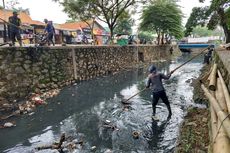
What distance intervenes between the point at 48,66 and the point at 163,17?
2519cm

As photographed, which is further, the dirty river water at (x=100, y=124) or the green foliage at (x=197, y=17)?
the green foliage at (x=197, y=17)

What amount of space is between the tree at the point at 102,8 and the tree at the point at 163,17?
8.42 m

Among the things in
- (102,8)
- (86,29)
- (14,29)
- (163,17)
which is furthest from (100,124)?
(86,29)

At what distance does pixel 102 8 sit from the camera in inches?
1129

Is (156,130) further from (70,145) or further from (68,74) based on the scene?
(68,74)

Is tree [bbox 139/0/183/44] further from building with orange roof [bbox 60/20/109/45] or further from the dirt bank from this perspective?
the dirt bank

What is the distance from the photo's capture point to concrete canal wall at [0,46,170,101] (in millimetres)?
13656

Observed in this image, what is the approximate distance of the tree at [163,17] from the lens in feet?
126

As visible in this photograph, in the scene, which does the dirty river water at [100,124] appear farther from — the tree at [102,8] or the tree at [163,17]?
the tree at [163,17]

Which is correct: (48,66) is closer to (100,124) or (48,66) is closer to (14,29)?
(14,29)

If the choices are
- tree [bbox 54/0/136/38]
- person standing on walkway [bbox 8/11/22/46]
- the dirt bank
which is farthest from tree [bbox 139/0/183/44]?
the dirt bank

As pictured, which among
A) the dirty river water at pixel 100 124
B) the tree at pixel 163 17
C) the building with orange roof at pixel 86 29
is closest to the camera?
the dirty river water at pixel 100 124

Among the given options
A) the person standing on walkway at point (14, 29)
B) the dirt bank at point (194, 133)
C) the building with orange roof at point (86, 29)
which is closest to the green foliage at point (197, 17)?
the person standing on walkway at point (14, 29)

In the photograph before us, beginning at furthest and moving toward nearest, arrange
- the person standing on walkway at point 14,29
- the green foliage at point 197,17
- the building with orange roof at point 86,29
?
the building with orange roof at point 86,29, the green foliage at point 197,17, the person standing on walkway at point 14,29
